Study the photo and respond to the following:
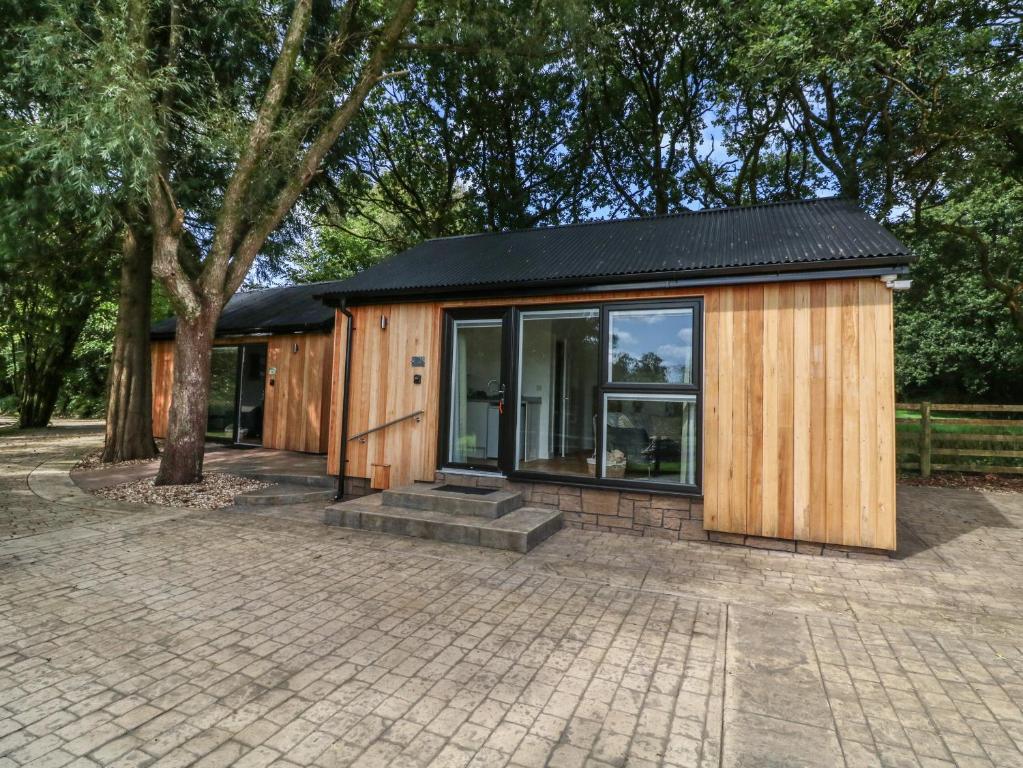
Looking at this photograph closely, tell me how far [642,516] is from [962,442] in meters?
7.30

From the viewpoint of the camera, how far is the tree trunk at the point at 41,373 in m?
14.7

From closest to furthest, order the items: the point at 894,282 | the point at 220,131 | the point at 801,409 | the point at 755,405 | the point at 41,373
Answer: the point at 894,282 → the point at 801,409 → the point at 755,405 → the point at 220,131 → the point at 41,373

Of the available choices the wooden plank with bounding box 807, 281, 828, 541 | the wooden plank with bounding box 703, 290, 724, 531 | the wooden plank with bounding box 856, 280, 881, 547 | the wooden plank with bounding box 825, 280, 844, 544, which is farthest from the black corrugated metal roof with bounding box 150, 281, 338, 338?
the wooden plank with bounding box 856, 280, 881, 547

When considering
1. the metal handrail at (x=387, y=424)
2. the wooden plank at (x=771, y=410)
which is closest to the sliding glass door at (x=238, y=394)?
the metal handrail at (x=387, y=424)

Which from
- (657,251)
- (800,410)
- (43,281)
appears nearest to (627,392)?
(800,410)

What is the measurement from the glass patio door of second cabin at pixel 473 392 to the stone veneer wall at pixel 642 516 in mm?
717

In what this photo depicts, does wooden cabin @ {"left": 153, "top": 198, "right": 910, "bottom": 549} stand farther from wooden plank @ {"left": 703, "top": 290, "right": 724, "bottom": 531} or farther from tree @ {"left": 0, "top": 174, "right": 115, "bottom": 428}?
tree @ {"left": 0, "top": 174, "right": 115, "bottom": 428}

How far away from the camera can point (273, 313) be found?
426 inches

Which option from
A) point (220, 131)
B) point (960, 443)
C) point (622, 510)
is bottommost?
point (622, 510)

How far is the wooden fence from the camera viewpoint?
8445mm

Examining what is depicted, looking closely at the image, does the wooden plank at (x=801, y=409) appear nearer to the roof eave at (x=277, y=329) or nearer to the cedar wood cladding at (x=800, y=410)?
the cedar wood cladding at (x=800, y=410)

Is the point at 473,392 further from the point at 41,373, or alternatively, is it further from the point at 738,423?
the point at 41,373

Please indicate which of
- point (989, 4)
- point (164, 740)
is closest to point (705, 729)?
point (164, 740)

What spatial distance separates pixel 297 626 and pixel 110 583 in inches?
65.2
